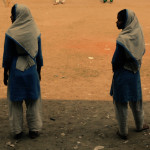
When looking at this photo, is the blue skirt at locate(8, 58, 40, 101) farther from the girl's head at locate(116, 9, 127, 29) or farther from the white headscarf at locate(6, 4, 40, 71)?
the girl's head at locate(116, 9, 127, 29)

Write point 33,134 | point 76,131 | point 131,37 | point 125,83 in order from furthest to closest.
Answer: point 76,131
point 33,134
point 125,83
point 131,37

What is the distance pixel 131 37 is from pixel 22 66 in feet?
4.35

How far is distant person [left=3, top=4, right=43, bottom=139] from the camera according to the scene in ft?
13.5

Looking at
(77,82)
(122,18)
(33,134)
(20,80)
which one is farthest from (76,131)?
(77,82)

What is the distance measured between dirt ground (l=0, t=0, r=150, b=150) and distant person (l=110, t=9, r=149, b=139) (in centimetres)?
35

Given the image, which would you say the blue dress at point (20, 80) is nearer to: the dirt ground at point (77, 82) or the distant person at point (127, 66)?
the dirt ground at point (77, 82)

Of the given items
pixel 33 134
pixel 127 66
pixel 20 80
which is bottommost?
pixel 33 134

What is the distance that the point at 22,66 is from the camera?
4.22 metres

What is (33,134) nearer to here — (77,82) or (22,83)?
(22,83)

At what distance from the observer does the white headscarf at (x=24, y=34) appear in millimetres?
4082

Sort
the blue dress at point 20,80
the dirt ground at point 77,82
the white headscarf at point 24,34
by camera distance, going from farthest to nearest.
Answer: the dirt ground at point 77,82, the blue dress at point 20,80, the white headscarf at point 24,34

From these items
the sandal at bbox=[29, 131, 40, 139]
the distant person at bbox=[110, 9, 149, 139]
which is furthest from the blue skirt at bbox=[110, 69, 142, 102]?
the sandal at bbox=[29, 131, 40, 139]

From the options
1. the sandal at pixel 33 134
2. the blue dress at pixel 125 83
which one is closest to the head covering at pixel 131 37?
the blue dress at pixel 125 83

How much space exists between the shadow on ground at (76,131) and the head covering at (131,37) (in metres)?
1.10
